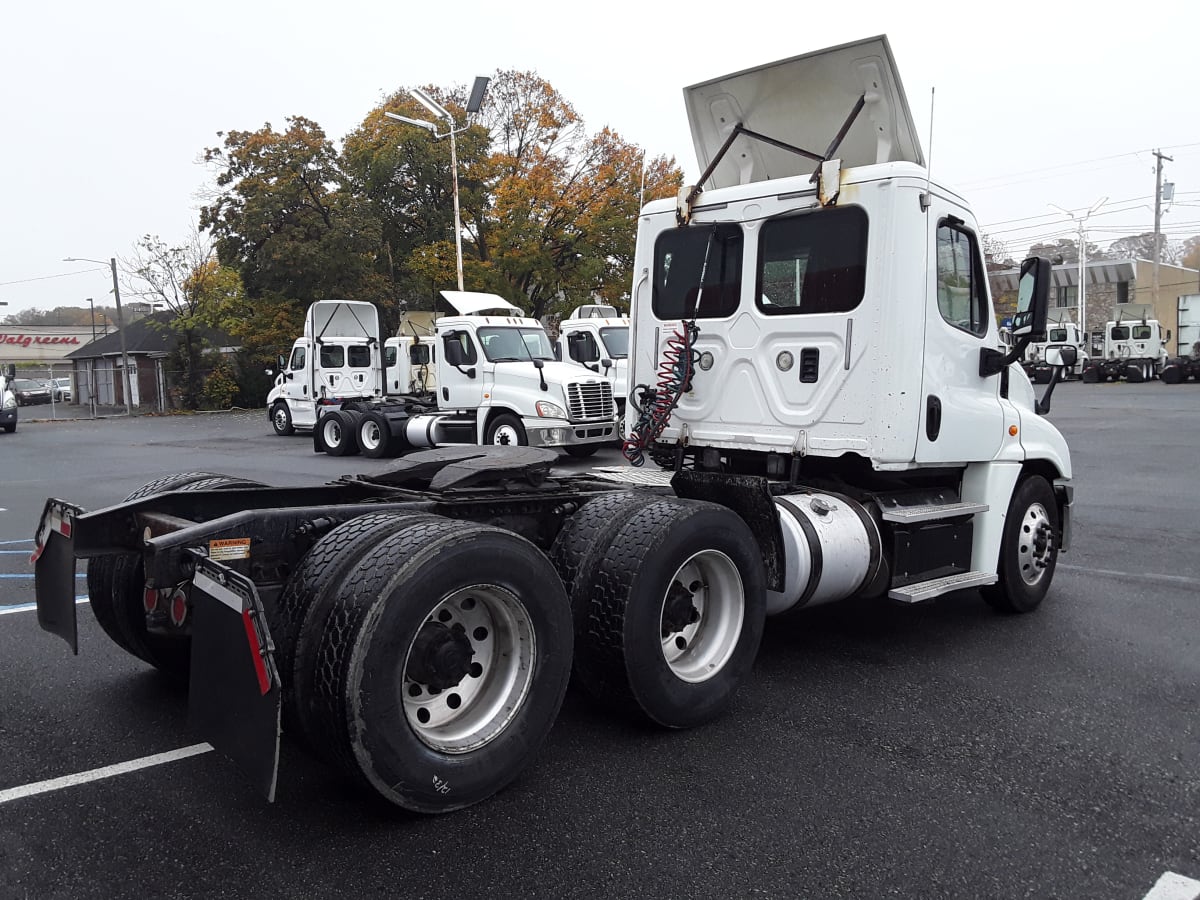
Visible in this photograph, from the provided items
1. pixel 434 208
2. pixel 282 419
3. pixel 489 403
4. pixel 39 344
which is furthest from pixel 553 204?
pixel 39 344

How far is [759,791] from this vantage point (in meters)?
3.69

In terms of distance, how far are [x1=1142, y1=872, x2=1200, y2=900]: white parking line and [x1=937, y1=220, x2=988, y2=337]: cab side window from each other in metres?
3.19

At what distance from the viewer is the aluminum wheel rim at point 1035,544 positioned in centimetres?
618

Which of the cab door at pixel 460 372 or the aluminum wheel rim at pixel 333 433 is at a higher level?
the cab door at pixel 460 372

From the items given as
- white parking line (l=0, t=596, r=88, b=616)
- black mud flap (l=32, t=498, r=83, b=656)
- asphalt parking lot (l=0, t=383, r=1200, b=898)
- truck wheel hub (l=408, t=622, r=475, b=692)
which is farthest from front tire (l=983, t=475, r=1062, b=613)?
white parking line (l=0, t=596, r=88, b=616)

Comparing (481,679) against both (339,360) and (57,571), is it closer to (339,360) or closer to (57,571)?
(57,571)

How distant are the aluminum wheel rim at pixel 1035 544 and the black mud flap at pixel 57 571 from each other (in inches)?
215

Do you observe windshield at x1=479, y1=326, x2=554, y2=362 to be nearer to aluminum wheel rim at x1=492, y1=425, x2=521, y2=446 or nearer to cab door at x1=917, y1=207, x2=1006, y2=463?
aluminum wheel rim at x1=492, y1=425, x2=521, y2=446

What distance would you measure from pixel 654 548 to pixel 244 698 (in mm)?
1784

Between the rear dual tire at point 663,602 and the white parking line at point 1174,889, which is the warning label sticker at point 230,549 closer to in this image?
the rear dual tire at point 663,602

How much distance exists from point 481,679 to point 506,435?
12881mm

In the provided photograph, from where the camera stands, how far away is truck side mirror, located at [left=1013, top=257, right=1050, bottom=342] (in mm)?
5395

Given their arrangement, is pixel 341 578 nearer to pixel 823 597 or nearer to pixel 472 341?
pixel 823 597

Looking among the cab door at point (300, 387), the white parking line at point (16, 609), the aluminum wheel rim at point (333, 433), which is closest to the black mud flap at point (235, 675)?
the white parking line at point (16, 609)
